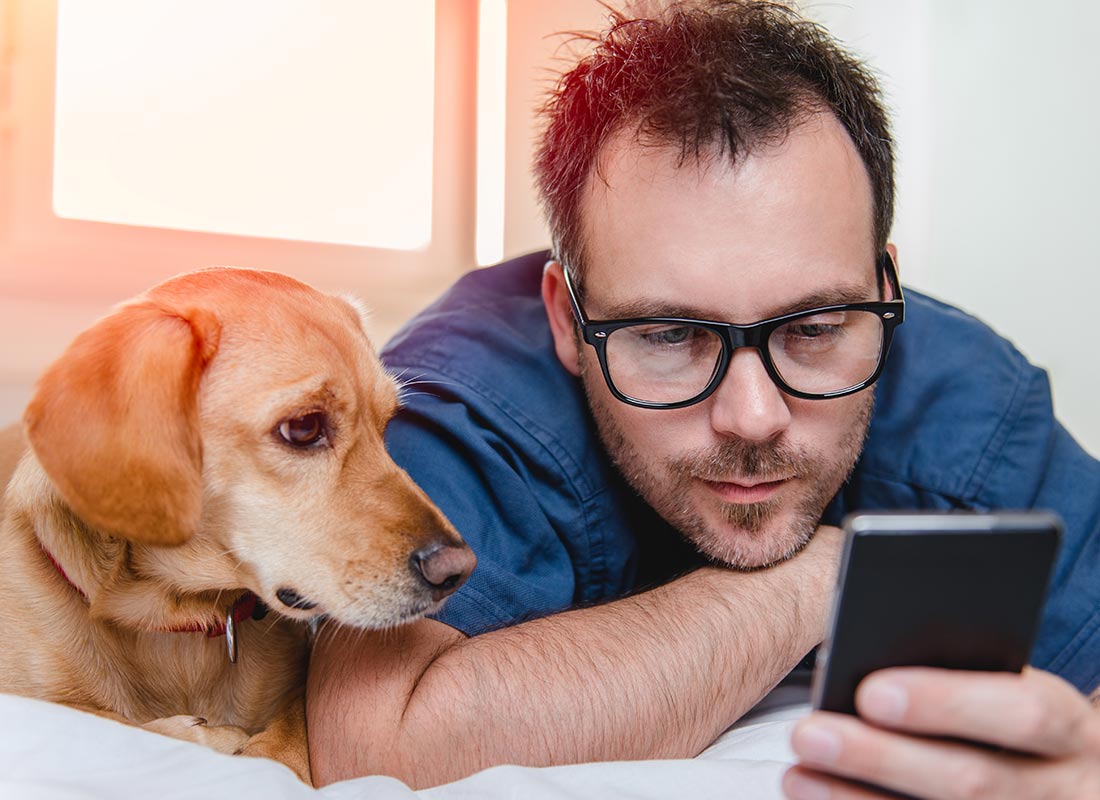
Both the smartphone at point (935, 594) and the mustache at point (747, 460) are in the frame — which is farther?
the mustache at point (747, 460)

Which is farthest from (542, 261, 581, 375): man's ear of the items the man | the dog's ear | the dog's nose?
the dog's ear

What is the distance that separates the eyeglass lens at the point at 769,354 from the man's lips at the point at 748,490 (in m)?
0.13

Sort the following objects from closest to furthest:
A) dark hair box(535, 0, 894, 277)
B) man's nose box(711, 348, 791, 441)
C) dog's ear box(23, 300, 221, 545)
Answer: dog's ear box(23, 300, 221, 545)
man's nose box(711, 348, 791, 441)
dark hair box(535, 0, 894, 277)

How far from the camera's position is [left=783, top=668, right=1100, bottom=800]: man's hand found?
602 millimetres

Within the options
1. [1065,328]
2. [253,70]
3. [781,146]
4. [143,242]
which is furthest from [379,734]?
[1065,328]

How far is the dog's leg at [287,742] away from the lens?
1026 mm

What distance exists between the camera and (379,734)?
97cm

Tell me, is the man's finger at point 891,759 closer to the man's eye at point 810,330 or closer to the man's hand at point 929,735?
the man's hand at point 929,735

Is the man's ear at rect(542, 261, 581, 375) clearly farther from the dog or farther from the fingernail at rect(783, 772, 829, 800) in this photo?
the fingernail at rect(783, 772, 829, 800)

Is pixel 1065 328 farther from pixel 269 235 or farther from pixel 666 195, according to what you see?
pixel 269 235

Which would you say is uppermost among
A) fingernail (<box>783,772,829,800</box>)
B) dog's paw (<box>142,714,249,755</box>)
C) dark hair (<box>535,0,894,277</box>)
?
dark hair (<box>535,0,894,277</box>)

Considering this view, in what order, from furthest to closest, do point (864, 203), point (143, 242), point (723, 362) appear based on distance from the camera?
1. point (143, 242)
2. point (864, 203)
3. point (723, 362)

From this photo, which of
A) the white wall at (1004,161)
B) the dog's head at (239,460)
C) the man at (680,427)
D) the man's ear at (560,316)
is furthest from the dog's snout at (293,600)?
the white wall at (1004,161)

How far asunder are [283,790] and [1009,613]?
1.91 feet
